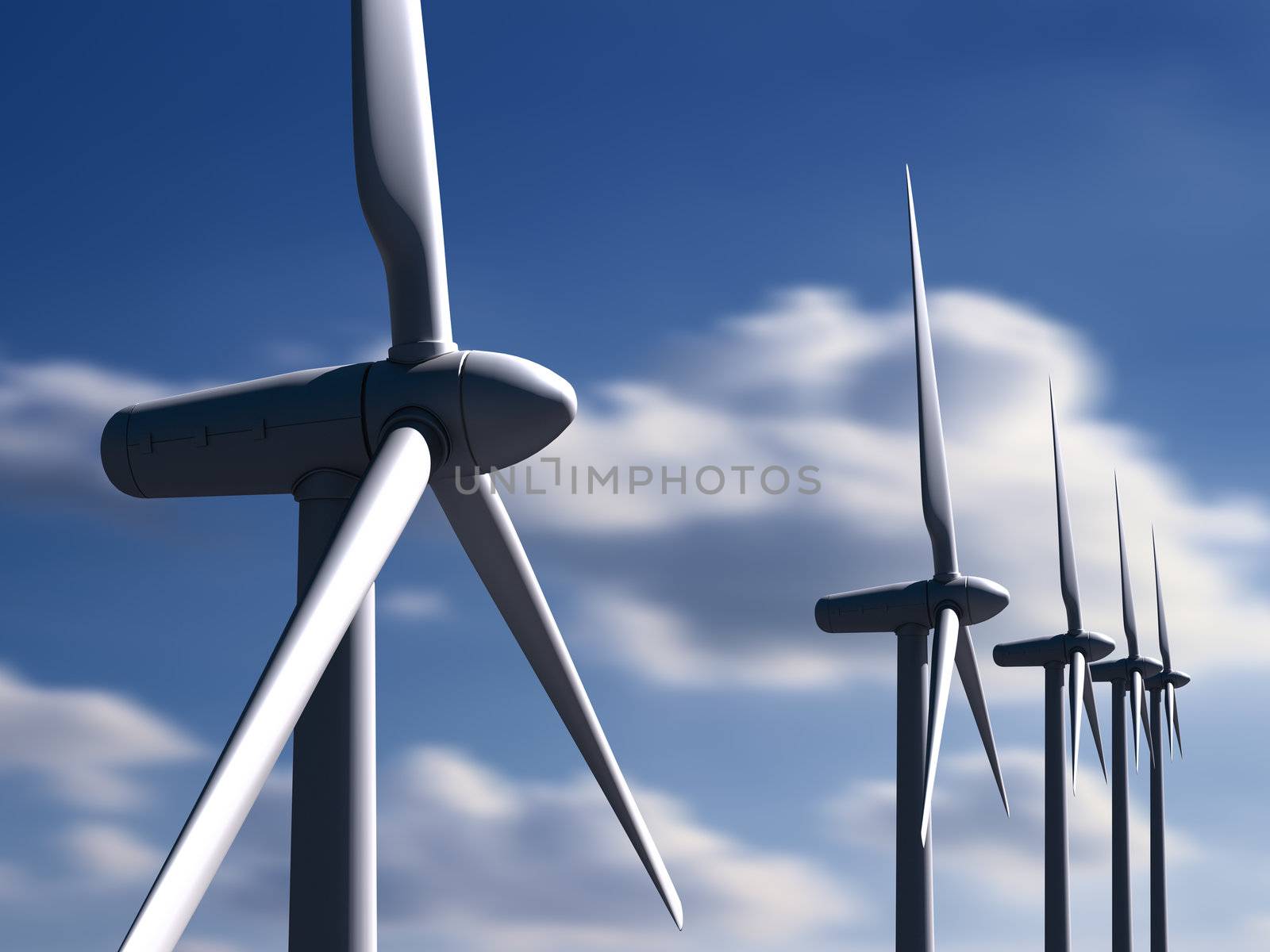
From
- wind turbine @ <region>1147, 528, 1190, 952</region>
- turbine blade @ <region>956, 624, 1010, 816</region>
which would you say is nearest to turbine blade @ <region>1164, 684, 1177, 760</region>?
wind turbine @ <region>1147, 528, 1190, 952</region>

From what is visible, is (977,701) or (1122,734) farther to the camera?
(1122,734)

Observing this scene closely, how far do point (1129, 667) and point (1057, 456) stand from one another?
51.4ft

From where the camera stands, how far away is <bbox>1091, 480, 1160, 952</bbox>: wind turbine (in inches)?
1953

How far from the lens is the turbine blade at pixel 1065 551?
134 feet

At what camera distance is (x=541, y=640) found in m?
14.2

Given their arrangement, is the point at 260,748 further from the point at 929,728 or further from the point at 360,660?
the point at 929,728

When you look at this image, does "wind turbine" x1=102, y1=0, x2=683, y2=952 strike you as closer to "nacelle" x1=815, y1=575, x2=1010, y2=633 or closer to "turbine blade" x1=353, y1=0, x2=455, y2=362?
"turbine blade" x1=353, y1=0, x2=455, y2=362

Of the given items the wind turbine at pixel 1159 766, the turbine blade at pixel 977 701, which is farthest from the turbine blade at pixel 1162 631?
the turbine blade at pixel 977 701

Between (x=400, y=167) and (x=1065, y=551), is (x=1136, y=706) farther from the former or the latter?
(x=400, y=167)

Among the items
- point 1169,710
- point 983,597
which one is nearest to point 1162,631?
point 1169,710

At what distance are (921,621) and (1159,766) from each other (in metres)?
37.2

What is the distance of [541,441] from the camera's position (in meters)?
12.8

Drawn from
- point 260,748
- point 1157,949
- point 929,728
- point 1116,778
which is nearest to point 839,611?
point 929,728

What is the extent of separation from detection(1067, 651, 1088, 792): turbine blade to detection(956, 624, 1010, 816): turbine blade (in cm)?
1098
